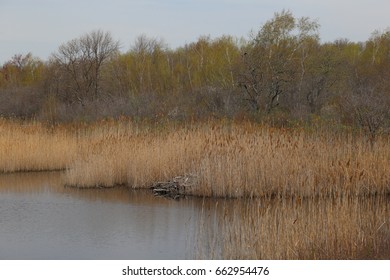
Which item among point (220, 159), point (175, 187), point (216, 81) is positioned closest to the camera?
point (220, 159)

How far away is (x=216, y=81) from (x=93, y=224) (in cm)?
1641

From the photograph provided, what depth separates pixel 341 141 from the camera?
31.0ft

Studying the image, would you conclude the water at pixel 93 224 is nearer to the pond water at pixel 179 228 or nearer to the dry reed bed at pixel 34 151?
the pond water at pixel 179 228

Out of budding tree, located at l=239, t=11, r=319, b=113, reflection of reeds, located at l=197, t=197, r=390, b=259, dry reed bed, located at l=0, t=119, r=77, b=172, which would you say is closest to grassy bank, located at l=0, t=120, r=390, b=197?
dry reed bed, located at l=0, t=119, r=77, b=172

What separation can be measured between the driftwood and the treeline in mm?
2841

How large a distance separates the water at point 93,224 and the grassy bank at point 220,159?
1.67ft

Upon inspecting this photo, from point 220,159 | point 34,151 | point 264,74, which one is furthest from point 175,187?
point 264,74

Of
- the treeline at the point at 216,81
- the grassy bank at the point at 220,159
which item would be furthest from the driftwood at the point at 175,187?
the treeline at the point at 216,81

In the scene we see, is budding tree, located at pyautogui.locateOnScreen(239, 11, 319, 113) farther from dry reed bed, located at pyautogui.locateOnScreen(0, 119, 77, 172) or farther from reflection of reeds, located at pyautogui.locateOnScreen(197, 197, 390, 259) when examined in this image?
reflection of reeds, located at pyautogui.locateOnScreen(197, 197, 390, 259)

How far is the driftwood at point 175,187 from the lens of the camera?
29.5 ft

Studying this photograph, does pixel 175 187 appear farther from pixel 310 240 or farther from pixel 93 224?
pixel 310 240

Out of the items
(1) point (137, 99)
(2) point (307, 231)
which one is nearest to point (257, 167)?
(2) point (307, 231)

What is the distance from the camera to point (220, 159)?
8945mm

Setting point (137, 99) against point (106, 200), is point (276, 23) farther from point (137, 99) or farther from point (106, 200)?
point (106, 200)
